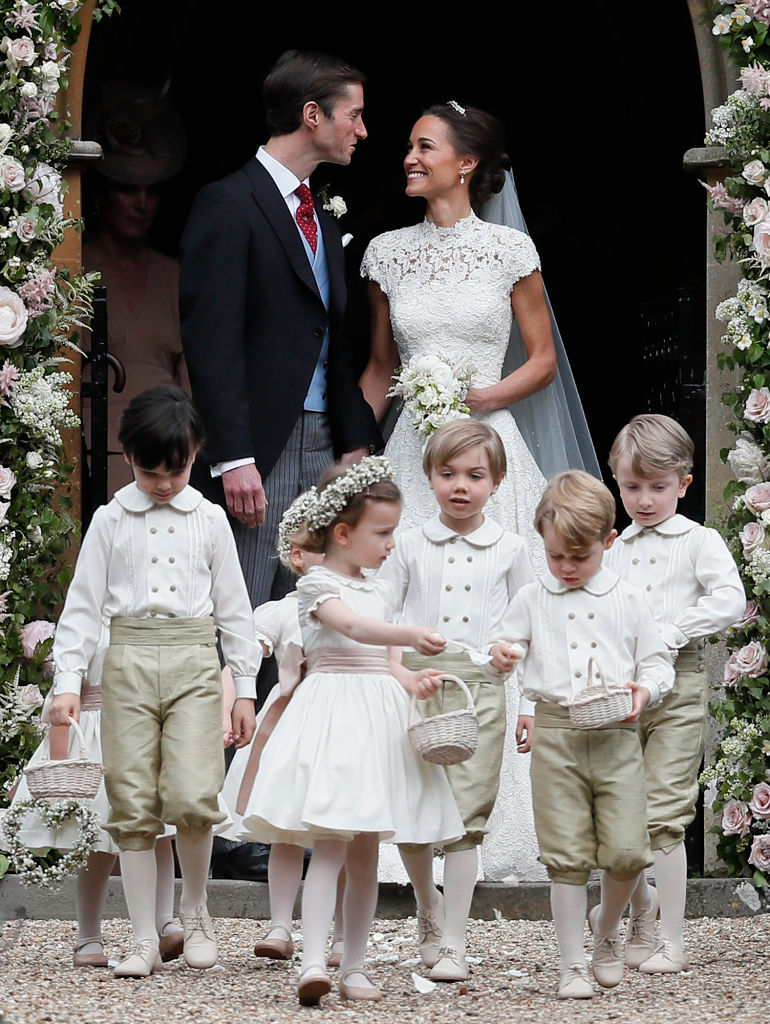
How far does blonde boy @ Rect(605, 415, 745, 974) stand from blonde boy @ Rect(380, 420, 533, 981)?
1.08ft

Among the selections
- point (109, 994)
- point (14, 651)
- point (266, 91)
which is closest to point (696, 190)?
point (266, 91)

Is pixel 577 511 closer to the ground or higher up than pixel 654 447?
closer to the ground

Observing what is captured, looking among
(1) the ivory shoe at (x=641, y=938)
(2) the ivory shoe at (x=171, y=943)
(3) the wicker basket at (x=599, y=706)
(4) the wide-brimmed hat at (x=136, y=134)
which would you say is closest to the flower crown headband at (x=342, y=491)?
(3) the wicker basket at (x=599, y=706)

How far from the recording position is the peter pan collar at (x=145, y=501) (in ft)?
15.5

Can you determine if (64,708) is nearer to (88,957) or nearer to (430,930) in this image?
(88,957)

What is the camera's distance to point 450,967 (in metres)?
4.64

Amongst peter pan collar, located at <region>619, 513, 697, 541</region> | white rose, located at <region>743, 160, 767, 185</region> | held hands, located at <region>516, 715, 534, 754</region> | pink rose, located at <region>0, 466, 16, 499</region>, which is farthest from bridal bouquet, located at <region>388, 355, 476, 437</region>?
held hands, located at <region>516, 715, 534, 754</region>

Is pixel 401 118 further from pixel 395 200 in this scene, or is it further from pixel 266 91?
pixel 266 91

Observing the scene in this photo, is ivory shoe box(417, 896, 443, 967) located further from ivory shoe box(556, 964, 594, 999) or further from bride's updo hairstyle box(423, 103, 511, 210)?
bride's updo hairstyle box(423, 103, 511, 210)

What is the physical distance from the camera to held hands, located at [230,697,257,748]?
4.77 metres

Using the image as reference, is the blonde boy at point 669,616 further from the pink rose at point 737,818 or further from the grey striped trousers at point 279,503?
the grey striped trousers at point 279,503

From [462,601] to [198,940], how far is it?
1.08 meters

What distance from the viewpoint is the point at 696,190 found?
23.9 feet

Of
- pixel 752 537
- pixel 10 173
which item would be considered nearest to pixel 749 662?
pixel 752 537
